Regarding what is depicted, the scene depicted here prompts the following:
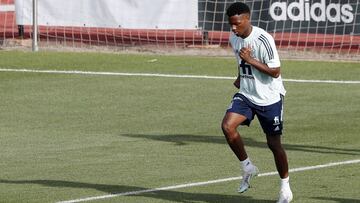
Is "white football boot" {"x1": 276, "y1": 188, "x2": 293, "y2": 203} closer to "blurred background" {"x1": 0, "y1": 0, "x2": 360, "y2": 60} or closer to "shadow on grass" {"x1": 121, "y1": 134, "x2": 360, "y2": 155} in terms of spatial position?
"shadow on grass" {"x1": 121, "y1": 134, "x2": 360, "y2": 155}

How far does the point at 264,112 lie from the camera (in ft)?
38.2

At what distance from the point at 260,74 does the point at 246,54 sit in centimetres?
29

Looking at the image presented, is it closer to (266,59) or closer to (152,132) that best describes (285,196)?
(266,59)

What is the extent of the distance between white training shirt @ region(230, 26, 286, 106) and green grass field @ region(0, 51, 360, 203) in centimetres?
104

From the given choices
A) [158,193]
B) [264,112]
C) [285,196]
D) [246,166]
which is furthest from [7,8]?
[285,196]

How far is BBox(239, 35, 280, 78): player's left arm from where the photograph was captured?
11406 millimetres

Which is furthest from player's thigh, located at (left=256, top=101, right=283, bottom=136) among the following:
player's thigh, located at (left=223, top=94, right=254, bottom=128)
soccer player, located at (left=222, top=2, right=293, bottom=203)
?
player's thigh, located at (left=223, top=94, right=254, bottom=128)

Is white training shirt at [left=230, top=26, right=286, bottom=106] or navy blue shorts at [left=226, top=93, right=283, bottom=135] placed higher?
white training shirt at [left=230, top=26, right=286, bottom=106]

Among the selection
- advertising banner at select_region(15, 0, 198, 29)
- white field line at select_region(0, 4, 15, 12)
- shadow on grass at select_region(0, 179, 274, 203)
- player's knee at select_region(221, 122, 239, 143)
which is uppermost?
player's knee at select_region(221, 122, 239, 143)

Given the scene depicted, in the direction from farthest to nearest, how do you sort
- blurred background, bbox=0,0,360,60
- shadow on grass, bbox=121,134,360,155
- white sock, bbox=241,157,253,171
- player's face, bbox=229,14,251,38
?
blurred background, bbox=0,0,360,60, shadow on grass, bbox=121,134,360,155, white sock, bbox=241,157,253,171, player's face, bbox=229,14,251,38

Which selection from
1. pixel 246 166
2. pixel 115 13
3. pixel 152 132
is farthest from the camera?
pixel 115 13

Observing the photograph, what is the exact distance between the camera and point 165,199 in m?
11.9

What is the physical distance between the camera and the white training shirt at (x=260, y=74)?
1155 cm

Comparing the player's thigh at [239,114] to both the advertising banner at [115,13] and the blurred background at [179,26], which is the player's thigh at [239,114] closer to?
the blurred background at [179,26]
